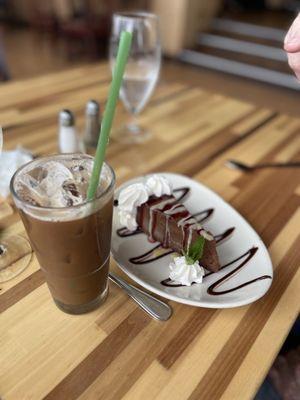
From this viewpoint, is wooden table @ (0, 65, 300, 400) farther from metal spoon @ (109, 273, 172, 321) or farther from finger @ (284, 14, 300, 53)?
finger @ (284, 14, 300, 53)

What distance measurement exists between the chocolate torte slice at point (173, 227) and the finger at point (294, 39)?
34cm

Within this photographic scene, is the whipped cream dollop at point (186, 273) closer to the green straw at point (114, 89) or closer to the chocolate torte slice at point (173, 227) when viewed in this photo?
the chocolate torte slice at point (173, 227)

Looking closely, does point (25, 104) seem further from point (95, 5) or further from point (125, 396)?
point (95, 5)

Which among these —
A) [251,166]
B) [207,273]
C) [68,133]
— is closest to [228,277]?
[207,273]

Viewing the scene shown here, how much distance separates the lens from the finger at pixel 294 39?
0.60m

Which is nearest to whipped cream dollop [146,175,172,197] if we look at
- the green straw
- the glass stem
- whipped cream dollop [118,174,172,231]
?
whipped cream dollop [118,174,172,231]

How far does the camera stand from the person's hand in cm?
61

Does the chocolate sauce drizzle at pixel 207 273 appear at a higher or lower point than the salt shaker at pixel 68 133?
lower

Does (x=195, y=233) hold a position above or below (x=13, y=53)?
above

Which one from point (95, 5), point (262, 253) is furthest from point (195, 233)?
point (95, 5)

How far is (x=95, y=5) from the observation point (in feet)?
13.8

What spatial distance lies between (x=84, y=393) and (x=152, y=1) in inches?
163

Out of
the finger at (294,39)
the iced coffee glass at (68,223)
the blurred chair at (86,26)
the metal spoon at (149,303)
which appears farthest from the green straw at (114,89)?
the blurred chair at (86,26)

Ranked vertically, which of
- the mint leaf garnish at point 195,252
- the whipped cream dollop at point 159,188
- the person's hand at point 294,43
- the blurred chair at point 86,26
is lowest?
the blurred chair at point 86,26
